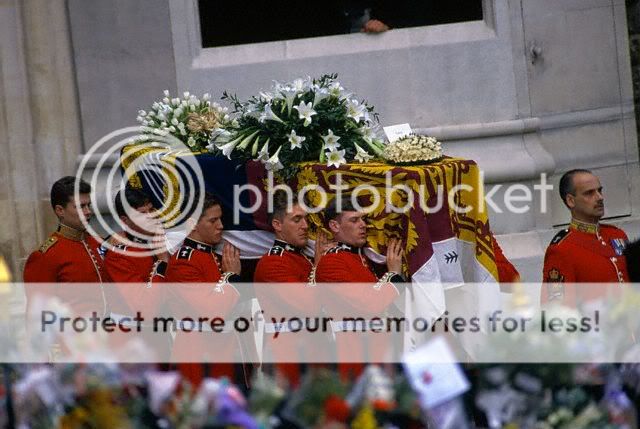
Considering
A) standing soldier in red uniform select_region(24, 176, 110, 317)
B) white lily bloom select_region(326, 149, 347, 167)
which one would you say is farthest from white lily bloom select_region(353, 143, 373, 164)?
standing soldier in red uniform select_region(24, 176, 110, 317)

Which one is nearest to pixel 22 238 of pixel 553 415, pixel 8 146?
pixel 8 146

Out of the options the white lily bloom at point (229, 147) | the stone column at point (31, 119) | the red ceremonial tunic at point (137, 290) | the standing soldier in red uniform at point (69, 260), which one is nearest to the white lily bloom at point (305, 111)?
the white lily bloom at point (229, 147)

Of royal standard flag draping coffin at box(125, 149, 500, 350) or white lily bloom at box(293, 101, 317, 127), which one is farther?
white lily bloom at box(293, 101, 317, 127)

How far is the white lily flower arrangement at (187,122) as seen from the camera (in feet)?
28.3

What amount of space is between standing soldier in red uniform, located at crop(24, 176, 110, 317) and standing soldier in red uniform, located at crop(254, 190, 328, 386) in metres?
0.99

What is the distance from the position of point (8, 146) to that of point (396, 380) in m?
6.32

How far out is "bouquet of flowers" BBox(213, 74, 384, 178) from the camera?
7801 mm

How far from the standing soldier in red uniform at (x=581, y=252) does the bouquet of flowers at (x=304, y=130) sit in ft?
3.72

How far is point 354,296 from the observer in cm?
717

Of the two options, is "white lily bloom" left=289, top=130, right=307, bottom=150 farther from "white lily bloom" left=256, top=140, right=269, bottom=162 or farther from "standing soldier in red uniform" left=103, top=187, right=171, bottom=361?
"standing soldier in red uniform" left=103, top=187, right=171, bottom=361

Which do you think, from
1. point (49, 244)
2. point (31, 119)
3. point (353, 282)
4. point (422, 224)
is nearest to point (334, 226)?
point (353, 282)

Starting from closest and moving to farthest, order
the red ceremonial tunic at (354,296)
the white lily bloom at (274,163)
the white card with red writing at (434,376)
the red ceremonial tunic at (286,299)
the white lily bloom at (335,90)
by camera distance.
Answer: the white card with red writing at (434,376) < the red ceremonial tunic at (354,296) < the red ceremonial tunic at (286,299) < the white lily bloom at (274,163) < the white lily bloom at (335,90)

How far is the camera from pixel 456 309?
759cm

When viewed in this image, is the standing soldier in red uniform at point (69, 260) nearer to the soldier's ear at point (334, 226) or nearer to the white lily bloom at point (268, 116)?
the white lily bloom at point (268, 116)
